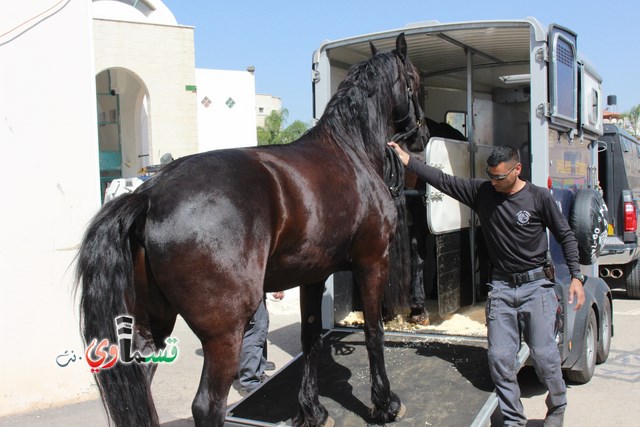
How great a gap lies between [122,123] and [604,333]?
18040 mm

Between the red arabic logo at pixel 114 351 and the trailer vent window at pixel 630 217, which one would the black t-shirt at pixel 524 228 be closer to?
the red arabic logo at pixel 114 351

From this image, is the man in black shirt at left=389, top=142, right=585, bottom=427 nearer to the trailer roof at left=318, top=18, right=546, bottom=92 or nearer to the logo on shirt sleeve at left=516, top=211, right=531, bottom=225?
the logo on shirt sleeve at left=516, top=211, right=531, bottom=225

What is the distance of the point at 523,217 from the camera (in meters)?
3.92

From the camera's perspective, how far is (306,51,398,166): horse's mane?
3748 millimetres

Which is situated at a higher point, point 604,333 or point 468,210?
point 468,210

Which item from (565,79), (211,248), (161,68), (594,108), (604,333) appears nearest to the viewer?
(211,248)

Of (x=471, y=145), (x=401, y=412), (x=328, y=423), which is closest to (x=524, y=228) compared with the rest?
(x=401, y=412)

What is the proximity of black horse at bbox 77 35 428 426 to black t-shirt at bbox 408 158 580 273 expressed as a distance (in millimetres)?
1017

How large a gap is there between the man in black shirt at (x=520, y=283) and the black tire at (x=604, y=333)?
79.9 inches

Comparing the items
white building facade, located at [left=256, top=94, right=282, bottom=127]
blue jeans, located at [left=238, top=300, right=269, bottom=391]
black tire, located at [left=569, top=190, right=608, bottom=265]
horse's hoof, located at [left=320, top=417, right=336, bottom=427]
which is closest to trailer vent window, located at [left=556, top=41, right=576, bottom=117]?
black tire, located at [left=569, top=190, right=608, bottom=265]

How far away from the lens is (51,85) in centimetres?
495

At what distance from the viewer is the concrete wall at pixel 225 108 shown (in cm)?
2083

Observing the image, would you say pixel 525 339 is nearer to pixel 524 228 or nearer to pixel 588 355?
pixel 524 228

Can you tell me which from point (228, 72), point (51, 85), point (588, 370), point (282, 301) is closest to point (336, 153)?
point (51, 85)
